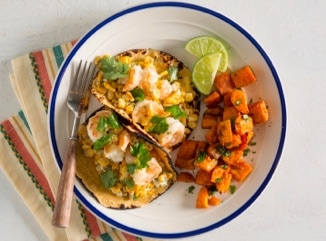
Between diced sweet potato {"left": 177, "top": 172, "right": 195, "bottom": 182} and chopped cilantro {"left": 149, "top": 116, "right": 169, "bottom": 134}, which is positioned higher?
chopped cilantro {"left": 149, "top": 116, "right": 169, "bottom": 134}

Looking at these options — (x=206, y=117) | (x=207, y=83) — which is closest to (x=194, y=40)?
(x=207, y=83)

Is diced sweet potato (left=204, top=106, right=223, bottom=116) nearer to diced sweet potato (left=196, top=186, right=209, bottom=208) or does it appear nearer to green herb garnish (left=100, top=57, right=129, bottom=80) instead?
diced sweet potato (left=196, top=186, right=209, bottom=208)

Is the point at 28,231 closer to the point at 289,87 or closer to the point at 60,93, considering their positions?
the point at 60,93

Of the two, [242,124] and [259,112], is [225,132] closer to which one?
[242,124]

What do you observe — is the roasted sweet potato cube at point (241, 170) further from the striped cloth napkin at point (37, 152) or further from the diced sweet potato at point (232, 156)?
the striped cloth napkin at point (37, 152)

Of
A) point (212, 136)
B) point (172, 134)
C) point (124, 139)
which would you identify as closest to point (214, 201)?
point (212, 136)

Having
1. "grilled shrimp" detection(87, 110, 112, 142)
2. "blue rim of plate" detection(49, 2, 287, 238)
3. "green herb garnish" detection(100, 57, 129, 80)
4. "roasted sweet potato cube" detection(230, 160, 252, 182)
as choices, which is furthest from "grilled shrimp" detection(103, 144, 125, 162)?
"roasted sweet potato cube" detection(230, 160, 252, 182)

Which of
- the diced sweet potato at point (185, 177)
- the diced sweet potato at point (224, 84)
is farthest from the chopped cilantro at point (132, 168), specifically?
the diced sweet potato at point (224, 84)
